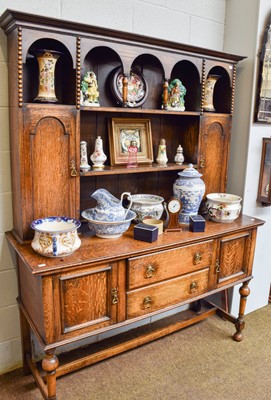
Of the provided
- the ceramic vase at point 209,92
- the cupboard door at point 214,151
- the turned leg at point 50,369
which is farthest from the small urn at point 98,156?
the turned leg at point 50,369

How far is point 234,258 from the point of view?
225 centimetres

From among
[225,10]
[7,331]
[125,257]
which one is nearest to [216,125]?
[225,10]

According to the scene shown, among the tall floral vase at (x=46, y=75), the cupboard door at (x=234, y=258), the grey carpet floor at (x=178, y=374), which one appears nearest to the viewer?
the tall floral vase at (x=46, y=75)

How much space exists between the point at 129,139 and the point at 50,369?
1.31 m

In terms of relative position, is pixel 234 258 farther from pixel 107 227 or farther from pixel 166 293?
pixel 107 227

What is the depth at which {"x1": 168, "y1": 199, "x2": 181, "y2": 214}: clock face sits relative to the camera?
202 centimetres

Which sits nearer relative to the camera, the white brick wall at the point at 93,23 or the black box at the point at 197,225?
the white brick wall at the point at 93,23

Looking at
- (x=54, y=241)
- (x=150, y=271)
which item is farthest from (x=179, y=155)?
(x=54, y=241)

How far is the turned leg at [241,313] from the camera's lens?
2369mm

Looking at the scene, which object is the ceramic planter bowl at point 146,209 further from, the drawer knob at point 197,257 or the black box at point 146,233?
the drawer knob at point 197,257

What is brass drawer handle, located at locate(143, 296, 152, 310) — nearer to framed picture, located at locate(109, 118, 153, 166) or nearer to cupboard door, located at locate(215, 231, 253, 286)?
cupboard door, located at locate(215, 231, 253, 286)

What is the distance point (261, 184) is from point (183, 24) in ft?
3.94

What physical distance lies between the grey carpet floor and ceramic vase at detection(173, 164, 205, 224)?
866 mm

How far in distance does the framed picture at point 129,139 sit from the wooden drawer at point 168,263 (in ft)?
2.00
